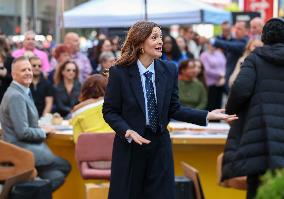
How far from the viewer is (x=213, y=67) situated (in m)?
18.6

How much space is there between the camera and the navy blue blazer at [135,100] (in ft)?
24.1

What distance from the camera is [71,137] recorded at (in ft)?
36.0

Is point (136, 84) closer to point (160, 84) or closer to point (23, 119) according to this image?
point (160, 84)

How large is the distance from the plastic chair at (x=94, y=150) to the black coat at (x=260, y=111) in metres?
2.51

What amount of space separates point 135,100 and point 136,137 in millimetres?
356

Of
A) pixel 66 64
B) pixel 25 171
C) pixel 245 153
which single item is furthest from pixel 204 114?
pixel 66 64

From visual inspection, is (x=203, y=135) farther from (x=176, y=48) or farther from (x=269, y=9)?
(x=269, y=9)

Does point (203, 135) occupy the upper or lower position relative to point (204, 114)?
lower

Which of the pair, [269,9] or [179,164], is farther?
[269,9]

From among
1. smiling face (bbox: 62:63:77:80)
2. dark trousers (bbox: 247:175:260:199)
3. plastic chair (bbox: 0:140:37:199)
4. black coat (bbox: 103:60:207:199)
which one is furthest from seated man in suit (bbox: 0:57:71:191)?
smiling face (bbox: 62:63:77:80)

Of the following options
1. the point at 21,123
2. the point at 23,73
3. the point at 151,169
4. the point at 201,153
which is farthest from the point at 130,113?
the point at 201,153

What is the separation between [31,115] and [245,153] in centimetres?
325

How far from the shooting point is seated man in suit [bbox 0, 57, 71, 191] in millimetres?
9867

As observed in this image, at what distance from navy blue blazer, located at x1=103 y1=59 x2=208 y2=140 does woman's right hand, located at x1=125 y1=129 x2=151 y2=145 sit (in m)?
0.06
